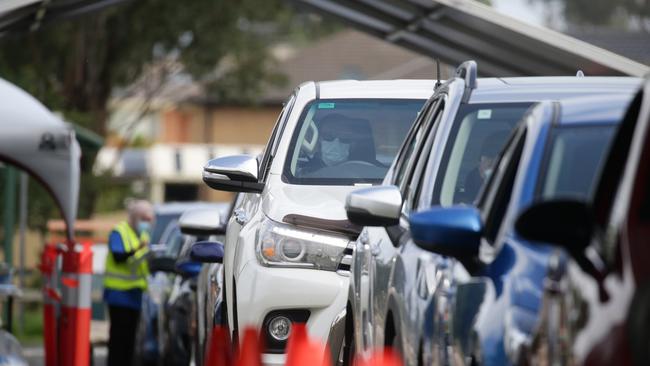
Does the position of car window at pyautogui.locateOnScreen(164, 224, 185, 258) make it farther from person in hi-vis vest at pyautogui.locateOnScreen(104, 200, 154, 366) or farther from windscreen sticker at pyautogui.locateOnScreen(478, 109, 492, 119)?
windscreen sticker at pyautogui.locateOnScreen(478, 109, 492, 119)

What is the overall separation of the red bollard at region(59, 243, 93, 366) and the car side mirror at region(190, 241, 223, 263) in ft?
2.71

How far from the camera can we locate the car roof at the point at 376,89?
11.1 m

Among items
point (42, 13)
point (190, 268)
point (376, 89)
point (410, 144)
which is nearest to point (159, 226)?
point (42, 13)

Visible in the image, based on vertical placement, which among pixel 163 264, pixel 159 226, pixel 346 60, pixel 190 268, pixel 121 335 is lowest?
pixel 121 335

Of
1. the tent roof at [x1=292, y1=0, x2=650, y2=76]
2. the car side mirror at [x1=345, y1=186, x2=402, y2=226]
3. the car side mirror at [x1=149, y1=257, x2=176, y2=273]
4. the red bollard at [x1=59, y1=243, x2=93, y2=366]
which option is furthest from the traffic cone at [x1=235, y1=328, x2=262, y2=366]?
the tent roof at [x1=292, y1=0, x2=650, y2=76]

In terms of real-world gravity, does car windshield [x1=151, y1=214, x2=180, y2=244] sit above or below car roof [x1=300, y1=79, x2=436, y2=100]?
below

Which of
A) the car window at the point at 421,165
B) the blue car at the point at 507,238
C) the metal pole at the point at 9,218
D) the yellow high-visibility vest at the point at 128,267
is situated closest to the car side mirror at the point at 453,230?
the blue car at the point at 507,238

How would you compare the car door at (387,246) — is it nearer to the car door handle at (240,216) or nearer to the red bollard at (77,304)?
the car door handle at (240,216)

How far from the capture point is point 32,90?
3166cm

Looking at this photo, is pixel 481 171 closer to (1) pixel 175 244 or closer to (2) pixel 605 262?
(2) pixel 605 262

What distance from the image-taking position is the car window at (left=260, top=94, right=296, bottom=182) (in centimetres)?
1090

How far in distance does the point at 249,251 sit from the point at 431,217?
4.73 meters

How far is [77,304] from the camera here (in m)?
11.6

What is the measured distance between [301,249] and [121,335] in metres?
8.31
